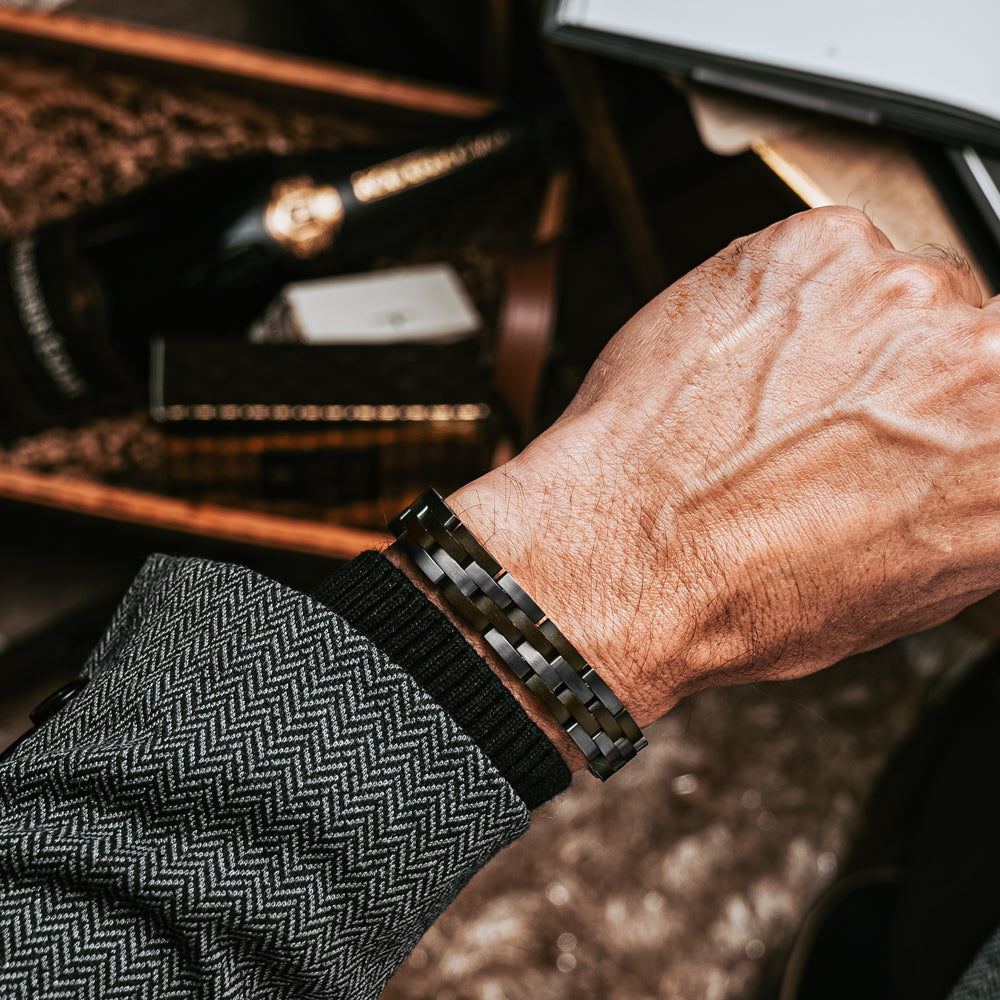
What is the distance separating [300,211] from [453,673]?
0.71m

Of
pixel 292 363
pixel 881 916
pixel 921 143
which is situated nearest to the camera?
pixel 921 143

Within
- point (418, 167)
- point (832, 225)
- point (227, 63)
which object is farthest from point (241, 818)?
point (227, 63)

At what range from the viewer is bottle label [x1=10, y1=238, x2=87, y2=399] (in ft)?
2.53

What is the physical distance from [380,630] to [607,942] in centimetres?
84

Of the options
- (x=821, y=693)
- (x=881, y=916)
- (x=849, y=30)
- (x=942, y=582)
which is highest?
(x=849, y=30)

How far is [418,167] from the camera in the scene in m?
0.91

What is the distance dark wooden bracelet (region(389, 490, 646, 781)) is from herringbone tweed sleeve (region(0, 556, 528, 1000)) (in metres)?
0.05

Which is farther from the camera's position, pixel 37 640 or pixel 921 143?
pixel 37 640

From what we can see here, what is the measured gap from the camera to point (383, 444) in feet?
2.58

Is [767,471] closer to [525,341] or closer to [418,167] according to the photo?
[525,341]

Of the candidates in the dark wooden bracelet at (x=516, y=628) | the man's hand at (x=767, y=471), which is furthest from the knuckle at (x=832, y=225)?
the dark wooden bracelet at (x=516, y=628)

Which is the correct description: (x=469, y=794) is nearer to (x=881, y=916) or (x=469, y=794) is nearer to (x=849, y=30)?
(x=849, y=30)

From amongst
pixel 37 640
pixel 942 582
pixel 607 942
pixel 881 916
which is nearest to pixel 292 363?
pixel 37 640

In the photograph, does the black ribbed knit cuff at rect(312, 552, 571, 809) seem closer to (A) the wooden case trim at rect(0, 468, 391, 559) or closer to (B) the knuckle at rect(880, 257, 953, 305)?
(B) the knuckle at rect(880, 257, 953, 305)
